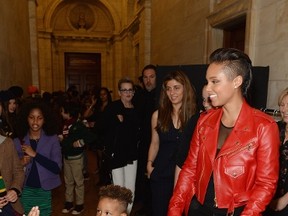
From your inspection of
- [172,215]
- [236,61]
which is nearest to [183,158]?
[172,215]

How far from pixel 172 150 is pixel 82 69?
1486 cm

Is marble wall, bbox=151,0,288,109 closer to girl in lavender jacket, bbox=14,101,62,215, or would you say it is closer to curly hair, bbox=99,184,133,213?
curly hair, bbox=99,184,133,213

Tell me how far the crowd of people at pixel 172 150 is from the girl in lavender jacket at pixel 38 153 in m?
0.01

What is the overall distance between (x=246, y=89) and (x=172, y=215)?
36.6 inches

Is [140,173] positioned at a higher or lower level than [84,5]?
lower

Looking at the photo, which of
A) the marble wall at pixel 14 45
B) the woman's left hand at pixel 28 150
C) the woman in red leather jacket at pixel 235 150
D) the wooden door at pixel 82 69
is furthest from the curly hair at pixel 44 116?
the wooden door at pixel 82 69

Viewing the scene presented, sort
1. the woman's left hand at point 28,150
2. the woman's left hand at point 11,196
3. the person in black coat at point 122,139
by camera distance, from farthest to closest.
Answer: the person in black coat at point 122,139, the woman's left hand at point 28,150, the woman's left hand at point 11,196

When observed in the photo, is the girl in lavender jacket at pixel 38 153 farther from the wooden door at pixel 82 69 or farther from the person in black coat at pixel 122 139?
the wooden door at pixel 82 69

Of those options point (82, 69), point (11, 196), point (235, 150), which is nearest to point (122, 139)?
point (11, 196)

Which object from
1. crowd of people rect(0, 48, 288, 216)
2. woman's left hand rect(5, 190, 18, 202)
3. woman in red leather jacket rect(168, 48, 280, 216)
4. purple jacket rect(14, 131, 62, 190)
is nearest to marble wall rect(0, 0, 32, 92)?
crowd of people rect(0, 48, 288, 216)

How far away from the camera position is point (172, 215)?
173 centimetres

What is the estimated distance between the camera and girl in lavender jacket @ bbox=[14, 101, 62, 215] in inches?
113

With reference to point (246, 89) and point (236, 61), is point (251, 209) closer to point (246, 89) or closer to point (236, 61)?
point (246, 89)

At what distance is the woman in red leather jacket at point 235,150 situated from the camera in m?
1.44
